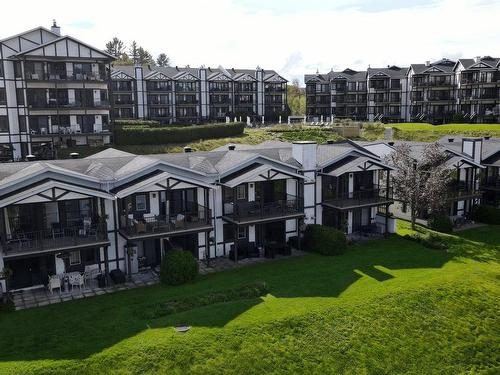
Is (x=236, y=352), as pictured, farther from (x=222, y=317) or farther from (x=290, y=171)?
(x=290, y=171)

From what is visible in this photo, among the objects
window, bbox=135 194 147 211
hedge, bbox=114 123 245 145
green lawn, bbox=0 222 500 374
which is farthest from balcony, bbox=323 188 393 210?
hedge, bbox=114 123 245 145

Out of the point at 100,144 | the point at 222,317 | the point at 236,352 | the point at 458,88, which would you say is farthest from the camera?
the point at 458,88

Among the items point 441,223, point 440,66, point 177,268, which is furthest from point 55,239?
point 440,66

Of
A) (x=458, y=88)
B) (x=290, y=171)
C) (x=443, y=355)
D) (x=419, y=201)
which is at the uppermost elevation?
(x=458, y=88)

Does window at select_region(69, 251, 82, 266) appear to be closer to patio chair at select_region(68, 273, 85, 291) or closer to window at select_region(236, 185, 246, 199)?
patio chair at select_region(68, 273, 85, 291)

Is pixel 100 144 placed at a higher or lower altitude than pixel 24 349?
higher

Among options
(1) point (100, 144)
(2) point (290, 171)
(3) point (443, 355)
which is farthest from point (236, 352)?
(1) point (100, 144)

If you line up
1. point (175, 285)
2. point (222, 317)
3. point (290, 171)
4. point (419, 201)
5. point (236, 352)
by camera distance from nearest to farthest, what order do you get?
point (236, 352), point (222, 317), point (175, 285), point (290, 171), point (419, 201)
